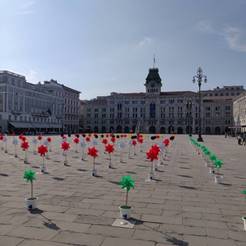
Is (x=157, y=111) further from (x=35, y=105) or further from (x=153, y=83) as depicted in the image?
(x=35, y=105)

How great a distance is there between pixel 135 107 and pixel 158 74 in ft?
57.3

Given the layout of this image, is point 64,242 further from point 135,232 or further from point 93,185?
point 93,185

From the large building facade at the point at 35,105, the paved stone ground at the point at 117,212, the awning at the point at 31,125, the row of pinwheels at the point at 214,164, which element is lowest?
the paved stone ground at the point at 117,212

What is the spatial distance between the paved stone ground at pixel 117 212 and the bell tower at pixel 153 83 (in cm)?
10869

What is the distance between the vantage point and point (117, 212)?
694cm

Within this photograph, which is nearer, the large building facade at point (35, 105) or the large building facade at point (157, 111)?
the large building facade at point (35, 105)

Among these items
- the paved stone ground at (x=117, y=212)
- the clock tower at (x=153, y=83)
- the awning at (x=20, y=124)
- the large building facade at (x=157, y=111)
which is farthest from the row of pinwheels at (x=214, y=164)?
the clock tower at (x=153, y=83)

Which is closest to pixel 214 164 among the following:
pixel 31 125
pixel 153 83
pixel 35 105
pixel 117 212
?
pixel 117 212

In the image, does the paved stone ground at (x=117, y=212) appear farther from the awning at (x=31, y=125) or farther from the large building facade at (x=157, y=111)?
the large building facade at (x=157, y=111)

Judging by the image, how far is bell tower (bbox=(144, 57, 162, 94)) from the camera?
119 metres

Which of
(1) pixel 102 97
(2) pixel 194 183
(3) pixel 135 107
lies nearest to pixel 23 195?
(2) pixel 194 183

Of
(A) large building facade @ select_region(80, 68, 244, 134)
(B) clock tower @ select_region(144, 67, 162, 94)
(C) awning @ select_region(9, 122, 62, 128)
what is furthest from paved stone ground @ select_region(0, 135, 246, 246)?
(B) clock tower @ select_region(144, 67, 162, 94)

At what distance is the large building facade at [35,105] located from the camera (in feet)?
237

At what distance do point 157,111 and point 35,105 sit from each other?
5162 cm
